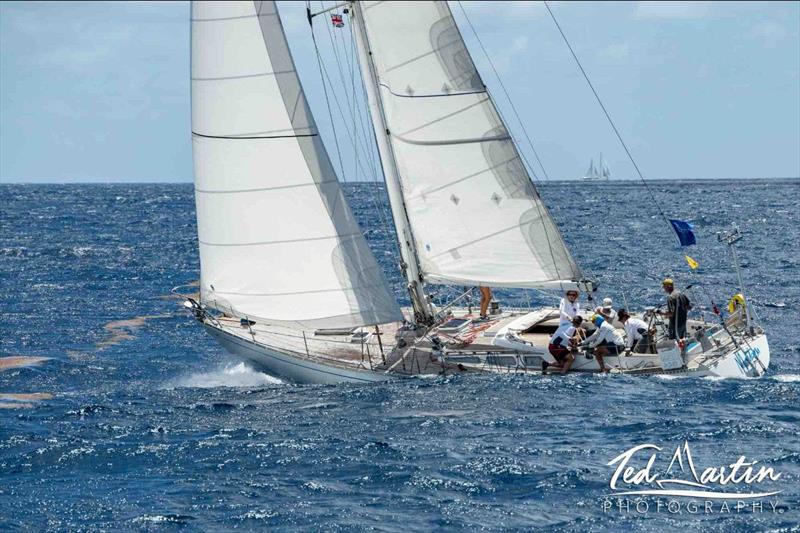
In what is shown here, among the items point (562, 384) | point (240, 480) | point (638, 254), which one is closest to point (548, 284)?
point (562, 384)

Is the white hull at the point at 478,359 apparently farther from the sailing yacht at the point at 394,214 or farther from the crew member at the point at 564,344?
the crew member at the point at 564,344

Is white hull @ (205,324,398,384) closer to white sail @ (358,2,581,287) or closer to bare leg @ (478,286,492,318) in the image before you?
white sail @ (358,2,581,287)

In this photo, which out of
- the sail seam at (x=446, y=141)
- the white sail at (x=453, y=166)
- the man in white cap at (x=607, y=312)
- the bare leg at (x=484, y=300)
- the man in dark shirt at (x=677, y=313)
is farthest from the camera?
the bare leg at (x=484, y=300)

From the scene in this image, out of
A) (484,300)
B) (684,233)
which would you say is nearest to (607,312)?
(684,233)

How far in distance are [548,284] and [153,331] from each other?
12.8m

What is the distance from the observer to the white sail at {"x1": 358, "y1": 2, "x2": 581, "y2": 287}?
23156mm

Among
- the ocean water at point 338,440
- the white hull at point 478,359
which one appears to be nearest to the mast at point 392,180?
the white hull at point 478,359

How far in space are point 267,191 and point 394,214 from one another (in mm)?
2965

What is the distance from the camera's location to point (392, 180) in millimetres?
23672

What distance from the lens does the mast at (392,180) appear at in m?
23.2

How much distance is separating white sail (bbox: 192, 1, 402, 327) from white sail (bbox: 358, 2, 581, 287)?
1721 millimetres

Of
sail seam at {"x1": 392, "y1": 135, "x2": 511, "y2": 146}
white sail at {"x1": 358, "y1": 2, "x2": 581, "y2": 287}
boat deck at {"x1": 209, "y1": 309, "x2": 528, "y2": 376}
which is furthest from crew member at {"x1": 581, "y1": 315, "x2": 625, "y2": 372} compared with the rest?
sail seam at {"x1": 392, "y1": 135, "x2": 511, "y2": 146}

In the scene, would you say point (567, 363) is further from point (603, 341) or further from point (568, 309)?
point (568, 309)

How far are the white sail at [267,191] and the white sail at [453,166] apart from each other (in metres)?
1.72
